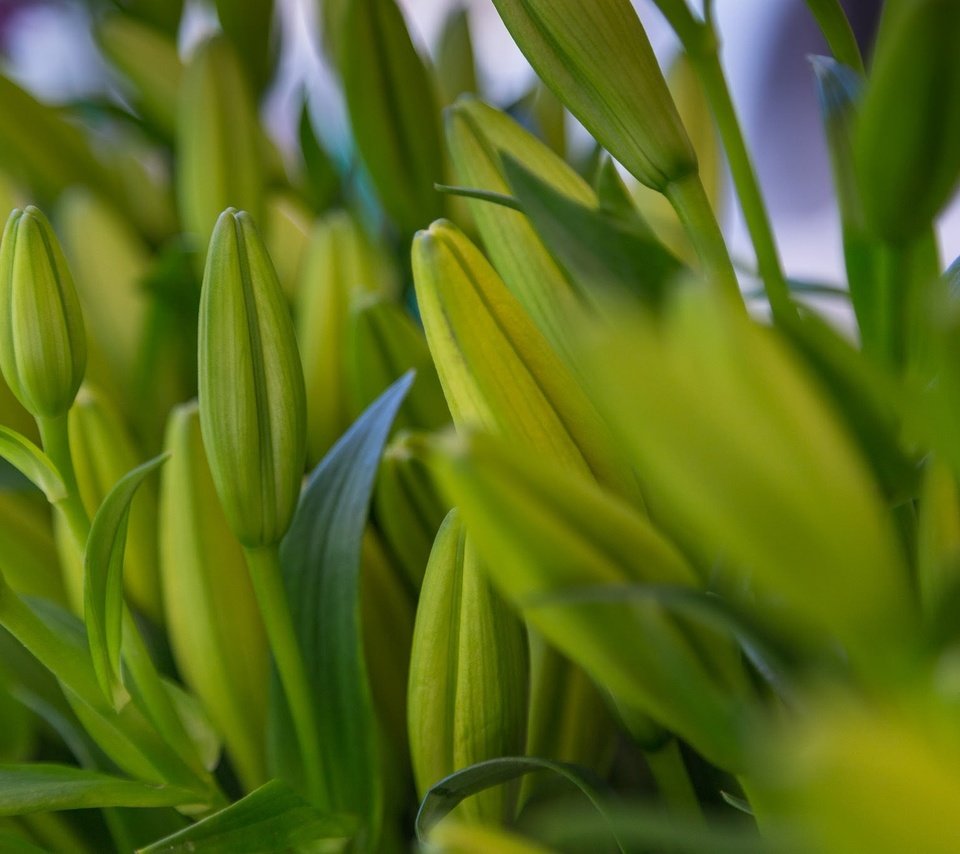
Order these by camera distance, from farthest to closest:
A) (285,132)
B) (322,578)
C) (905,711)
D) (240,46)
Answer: (285,132)
(240,46)
(322,578)
(905,711)

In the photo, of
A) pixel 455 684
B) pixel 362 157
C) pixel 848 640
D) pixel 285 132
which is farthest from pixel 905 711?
pixel 285 132

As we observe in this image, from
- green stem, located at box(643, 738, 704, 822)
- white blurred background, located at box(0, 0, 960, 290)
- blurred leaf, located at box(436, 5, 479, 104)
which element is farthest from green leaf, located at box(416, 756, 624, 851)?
white blurred background, located at box(0, 0, 960, 290)

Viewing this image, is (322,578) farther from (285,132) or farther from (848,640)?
(285,132)

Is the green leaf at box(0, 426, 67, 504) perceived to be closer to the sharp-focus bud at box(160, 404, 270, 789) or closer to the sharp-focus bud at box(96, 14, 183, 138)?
A: the sharp-focus bud at box(160, 404, 270, 789)

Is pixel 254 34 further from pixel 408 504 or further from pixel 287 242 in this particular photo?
pixel 408 504

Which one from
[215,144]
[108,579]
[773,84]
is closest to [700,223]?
[108,579]
